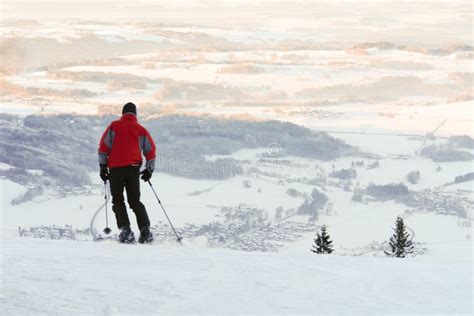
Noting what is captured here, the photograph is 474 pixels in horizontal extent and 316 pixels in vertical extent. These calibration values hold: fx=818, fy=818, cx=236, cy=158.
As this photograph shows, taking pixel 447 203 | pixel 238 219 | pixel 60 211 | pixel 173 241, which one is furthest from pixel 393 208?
pixel 173 241

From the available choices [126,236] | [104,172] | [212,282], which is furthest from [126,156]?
[212,282]

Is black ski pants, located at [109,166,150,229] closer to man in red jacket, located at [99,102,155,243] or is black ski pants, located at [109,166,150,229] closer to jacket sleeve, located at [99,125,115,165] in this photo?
man in red jacket, located at [99,102,155,243]

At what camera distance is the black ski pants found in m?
11.5

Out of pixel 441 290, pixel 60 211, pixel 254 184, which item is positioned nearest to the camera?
pixel 441 290

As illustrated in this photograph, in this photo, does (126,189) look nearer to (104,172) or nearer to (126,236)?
(104,172)

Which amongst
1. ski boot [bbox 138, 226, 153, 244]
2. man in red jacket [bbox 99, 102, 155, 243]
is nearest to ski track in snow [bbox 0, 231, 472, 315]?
ski boot [bbox 138, 226, 153, 244]

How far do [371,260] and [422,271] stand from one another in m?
0.71

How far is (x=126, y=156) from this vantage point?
11383mm

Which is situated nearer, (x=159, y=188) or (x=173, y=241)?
(x=173, y=241)

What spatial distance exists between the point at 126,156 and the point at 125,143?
190mm

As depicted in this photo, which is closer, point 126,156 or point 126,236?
point 126,156

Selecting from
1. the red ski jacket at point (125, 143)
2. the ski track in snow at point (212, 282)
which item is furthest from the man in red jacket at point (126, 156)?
the ski track in snow at point (212, 282)

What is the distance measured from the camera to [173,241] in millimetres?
11828

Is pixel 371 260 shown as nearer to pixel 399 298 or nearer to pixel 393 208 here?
pixel 399 298
